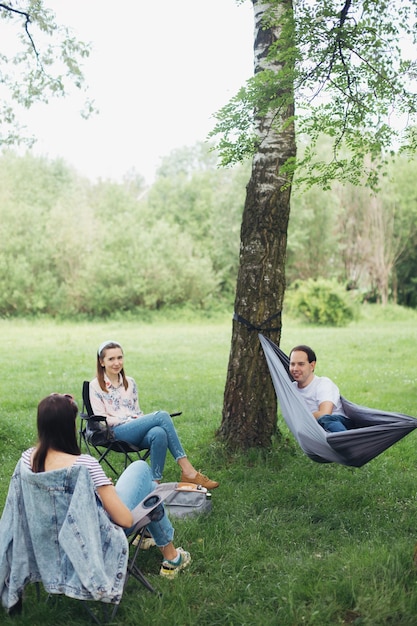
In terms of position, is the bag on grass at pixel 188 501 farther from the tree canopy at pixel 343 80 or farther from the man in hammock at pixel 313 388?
the tree canopy at pixel 343 80

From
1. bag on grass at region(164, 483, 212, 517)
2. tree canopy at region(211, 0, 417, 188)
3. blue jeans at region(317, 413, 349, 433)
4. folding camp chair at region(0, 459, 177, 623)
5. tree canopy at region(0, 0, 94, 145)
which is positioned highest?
tree canopy at region(0, 0, 94, 145)

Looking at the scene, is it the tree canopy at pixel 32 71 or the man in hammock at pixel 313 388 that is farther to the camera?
the tree canopy at pixel 32 71

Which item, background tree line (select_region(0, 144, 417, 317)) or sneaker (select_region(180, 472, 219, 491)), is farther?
background tree line (select_region(0, 144, 417, 317))

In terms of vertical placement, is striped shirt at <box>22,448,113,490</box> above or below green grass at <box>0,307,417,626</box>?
above

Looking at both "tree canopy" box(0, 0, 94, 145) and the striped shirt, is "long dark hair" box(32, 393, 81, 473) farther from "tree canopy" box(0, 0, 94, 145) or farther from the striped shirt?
"tree canopy" box(0, 0, 94, 145)

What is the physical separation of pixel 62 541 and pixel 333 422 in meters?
1.88

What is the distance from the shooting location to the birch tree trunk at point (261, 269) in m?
4.34

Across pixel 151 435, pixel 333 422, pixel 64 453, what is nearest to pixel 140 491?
pixel 64 453

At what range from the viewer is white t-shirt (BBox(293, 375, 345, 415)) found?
3873 millimetres

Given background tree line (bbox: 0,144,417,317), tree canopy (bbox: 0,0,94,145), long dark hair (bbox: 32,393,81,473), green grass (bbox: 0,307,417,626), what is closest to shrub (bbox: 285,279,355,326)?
background tree line (bbox: 0,144,417,317)

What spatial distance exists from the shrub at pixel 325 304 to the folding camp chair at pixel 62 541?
15707 millimetres

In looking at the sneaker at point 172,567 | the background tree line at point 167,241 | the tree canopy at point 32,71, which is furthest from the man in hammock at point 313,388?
the background tree line at point 167,241

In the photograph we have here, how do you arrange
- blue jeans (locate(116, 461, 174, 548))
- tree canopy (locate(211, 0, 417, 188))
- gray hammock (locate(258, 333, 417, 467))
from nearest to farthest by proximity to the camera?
blue jeans (locate(116, 461, 174, 548)) < gray hammock (locate(258, 333, 417, 467)) < tree canopy (locate(211, 0, 417, 188))

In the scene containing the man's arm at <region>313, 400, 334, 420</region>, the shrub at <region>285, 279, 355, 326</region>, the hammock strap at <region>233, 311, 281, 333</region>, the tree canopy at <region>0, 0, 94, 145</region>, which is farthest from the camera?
the shrub at <region>285, 279, 355, 326</region>
